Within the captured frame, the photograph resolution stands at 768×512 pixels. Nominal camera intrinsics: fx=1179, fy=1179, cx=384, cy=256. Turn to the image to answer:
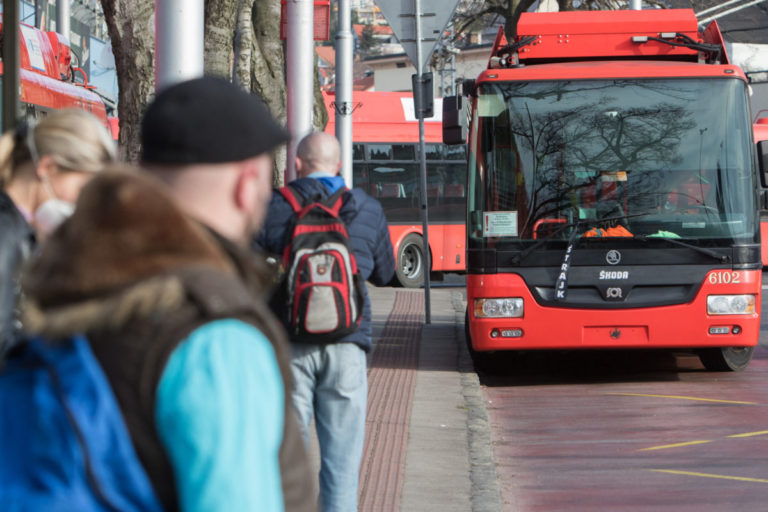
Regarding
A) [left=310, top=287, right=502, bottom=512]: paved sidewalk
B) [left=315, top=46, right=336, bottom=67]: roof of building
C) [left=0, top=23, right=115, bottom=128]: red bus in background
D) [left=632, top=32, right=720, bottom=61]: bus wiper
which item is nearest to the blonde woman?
[left=310, top=287, right=502, bottom=512]: paved sidewalk

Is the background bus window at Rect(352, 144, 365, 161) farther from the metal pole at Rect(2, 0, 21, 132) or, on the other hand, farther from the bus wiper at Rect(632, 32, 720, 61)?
the metal pole at Rect(2, 0, 21, 132)

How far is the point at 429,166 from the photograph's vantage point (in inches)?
931

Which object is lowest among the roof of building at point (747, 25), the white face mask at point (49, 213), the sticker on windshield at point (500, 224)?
the sticker on windshield at point (500, 224)

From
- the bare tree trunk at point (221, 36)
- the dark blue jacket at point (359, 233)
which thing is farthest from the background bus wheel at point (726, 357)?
the dark blue jacket at point (359, 233)

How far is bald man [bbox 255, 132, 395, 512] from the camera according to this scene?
4.47 meters

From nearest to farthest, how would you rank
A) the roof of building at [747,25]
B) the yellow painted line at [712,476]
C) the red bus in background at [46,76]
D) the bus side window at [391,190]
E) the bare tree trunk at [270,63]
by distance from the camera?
the yellow painted line at [712,476]
the red bus in background at [46,76]
the bare tree trunk at [270,63]
the bus side window at [391,190]
the roof of building at [747,25]

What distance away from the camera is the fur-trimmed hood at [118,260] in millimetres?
1482

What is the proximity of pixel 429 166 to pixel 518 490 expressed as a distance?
17.5 meters

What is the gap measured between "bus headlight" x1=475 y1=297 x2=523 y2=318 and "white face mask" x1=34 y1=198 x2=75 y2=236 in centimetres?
664

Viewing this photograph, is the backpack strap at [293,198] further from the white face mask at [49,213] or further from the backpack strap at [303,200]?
the white face mask at [49,213]

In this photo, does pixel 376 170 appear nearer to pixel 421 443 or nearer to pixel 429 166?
pixel 429 166

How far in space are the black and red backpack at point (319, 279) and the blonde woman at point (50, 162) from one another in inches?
46.0

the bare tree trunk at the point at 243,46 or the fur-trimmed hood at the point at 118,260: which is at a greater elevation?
the bare tree trunk at the point at 243,46

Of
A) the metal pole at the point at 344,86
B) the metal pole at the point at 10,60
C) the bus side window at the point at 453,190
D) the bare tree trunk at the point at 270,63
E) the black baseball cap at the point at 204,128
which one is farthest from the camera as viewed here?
the bus side window at the point at 453,190
